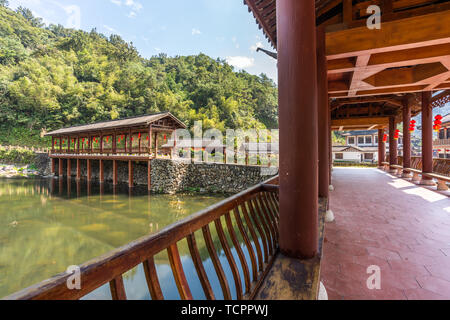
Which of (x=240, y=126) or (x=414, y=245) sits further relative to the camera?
(x=240, y=126)

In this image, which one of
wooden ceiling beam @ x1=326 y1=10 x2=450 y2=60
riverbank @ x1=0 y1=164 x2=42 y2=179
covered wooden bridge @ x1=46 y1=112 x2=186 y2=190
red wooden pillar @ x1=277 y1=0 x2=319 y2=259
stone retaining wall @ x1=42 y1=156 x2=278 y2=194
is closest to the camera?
red wooden pillar @ x1=277 y1=0 x2=319 y2=259

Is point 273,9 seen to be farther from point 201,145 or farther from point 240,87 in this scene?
point 240,87

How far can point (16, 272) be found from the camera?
478 cm

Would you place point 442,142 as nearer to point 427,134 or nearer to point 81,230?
point 427,134

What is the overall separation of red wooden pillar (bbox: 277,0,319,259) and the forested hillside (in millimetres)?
21543

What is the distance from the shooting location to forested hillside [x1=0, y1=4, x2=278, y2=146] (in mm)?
24984

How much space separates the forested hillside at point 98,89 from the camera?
82.0 feet

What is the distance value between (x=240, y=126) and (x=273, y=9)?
22.4 m

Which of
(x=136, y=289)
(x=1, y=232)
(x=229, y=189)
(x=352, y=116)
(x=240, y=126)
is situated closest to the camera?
(x=136, y=289)

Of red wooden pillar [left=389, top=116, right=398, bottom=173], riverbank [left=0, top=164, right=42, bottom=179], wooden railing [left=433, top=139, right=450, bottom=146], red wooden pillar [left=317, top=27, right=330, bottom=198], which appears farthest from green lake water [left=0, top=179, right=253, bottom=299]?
wooden railing [left=433, top=139, right=450, bottom=146]

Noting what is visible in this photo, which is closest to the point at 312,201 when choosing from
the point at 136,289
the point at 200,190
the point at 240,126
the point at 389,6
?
the point at 389,6

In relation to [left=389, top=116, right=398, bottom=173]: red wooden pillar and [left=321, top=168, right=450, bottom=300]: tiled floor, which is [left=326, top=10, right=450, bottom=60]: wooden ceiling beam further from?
[left=389, top=116, right=398, bottom=173]: red wooden pillar

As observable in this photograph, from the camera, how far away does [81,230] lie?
284 inches

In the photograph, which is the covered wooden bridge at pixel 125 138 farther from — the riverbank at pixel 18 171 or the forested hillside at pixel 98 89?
the forested hillside at pixel 98 89
